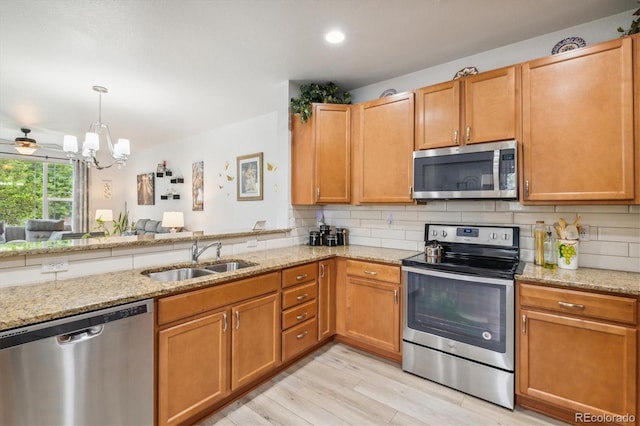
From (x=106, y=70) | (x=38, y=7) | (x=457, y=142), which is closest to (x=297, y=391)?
(x=457, y=142)

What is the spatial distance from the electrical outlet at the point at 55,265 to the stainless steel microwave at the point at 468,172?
2473 mm

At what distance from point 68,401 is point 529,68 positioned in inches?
127

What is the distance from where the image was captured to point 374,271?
2.56m

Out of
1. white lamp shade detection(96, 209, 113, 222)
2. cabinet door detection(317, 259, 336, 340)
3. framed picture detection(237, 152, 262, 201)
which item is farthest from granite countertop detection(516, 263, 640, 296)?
white lamp shade detection(96, 209, 113, 222)

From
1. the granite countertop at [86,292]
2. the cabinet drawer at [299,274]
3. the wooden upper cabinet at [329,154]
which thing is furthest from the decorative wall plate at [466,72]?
the granite countertop at [86,292]

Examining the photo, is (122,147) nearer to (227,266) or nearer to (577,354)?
(227,266)

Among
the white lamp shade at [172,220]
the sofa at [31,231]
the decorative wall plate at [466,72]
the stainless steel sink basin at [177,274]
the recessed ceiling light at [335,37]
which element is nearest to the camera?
the stainless steel sink basin at [177,274]

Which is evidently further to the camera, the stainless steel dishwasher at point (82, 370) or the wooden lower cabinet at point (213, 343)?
the wooden lower cabinet at point (213, 343)

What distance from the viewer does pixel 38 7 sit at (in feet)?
6.48

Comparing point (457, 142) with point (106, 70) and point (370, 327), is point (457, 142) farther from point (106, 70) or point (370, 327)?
point (106, 70)

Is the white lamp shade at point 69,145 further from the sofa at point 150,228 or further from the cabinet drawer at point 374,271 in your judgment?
the cabinet drawer at point 374,271

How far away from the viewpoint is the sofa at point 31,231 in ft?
17.0

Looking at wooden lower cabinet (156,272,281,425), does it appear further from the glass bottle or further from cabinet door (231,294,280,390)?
the glass bottle

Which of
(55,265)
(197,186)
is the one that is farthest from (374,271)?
(197,186)
